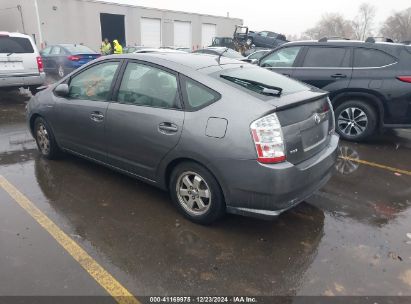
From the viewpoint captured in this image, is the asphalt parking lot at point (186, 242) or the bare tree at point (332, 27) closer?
the asphalt parking lot at point (186, 242)

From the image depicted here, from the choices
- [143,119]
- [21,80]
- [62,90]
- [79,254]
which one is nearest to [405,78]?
[143,119]

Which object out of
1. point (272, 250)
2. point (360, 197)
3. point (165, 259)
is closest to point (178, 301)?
point (165, 259)

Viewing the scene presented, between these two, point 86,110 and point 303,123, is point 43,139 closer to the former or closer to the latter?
point 86,110

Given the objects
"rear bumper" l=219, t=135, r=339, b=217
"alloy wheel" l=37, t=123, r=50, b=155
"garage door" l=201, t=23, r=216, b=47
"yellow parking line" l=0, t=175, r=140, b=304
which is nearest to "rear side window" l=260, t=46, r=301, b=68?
"rear bumper" l=219, t=135, r=339, b=217

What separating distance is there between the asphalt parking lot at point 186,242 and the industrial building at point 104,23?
25.5 m

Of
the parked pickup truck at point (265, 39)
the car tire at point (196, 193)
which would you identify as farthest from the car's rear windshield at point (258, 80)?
the parked pickup truck at point (265, 39)

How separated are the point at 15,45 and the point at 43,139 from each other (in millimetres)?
5257

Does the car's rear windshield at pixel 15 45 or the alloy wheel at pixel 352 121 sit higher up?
the car's rear windshield at pixel 15 45

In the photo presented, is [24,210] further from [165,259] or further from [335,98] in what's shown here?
[335,98]

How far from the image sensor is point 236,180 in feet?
10.1

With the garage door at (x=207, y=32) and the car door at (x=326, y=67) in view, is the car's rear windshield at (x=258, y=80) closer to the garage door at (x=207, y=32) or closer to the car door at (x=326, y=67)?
the car door at (x=326, y=67)

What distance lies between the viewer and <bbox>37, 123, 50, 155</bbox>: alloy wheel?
4.99 m

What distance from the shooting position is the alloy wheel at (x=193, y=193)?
133 inches

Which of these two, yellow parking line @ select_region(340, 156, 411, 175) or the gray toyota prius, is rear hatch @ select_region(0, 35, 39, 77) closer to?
the gray toyota prius
